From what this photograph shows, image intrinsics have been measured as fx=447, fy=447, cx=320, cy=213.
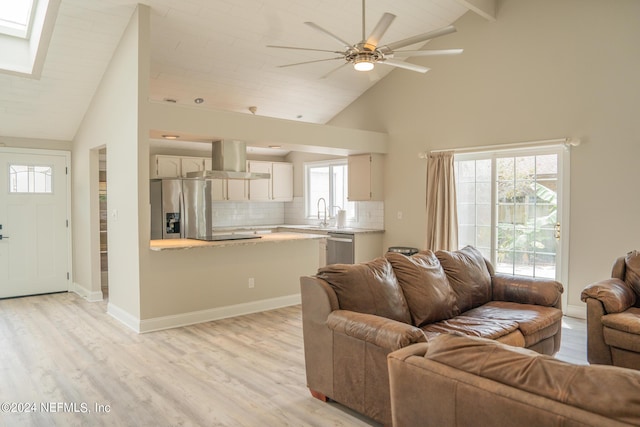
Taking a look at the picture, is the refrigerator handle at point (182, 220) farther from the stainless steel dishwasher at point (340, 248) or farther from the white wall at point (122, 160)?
the stainless steel dishwasher at point (340, 248)

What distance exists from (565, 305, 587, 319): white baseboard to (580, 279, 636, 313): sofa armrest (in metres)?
1.33

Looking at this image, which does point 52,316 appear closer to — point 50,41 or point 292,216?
point 50,41

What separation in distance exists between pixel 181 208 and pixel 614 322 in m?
5.11

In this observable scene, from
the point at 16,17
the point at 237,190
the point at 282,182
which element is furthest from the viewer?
the point at 282,182

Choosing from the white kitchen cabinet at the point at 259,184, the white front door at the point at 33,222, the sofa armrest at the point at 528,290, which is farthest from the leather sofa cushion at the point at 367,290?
the white kitchen cabinet at the point at 259,184

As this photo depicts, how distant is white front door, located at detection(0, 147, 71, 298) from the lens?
6.18m

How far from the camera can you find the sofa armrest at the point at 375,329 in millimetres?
2393

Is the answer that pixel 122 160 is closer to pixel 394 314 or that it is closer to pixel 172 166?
pixel 172 166

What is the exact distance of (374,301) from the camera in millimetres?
3068

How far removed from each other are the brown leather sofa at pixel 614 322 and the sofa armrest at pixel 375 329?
1.87 metres

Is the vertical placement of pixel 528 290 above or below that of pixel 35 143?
below

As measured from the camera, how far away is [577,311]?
5152 mm

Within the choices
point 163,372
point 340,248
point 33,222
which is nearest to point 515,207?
A: point 340,248

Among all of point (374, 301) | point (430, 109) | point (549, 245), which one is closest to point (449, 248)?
point (549, 245)
